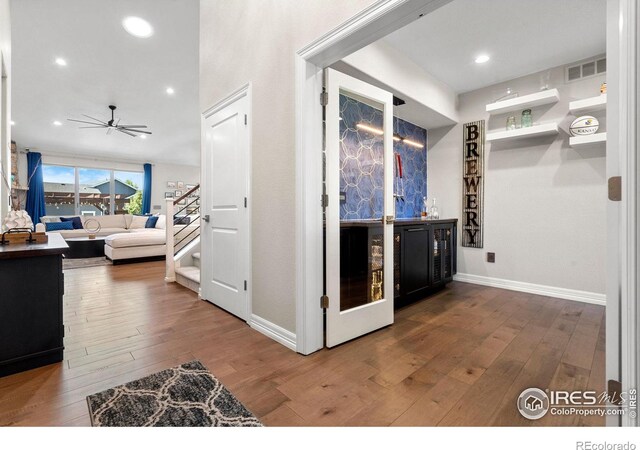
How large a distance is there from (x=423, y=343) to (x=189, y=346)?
1657mm

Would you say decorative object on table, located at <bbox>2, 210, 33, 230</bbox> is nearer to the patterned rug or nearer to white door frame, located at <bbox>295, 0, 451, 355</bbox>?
the patterned rug

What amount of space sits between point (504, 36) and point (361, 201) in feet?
7.32

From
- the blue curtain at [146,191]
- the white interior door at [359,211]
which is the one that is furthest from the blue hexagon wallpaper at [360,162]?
the blue curtain at [146,191]

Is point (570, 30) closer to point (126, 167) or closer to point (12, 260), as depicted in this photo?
point (12, 260)

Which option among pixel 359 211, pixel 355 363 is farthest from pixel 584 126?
pixel 355 363

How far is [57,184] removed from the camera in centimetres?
886

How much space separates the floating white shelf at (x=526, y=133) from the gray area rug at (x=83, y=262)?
21.9 feet

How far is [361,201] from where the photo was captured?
93.1 inches

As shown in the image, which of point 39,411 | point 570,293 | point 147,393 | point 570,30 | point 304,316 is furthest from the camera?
point 570,293

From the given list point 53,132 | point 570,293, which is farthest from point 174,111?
point 570,293

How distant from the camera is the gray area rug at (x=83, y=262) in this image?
16.6 ft

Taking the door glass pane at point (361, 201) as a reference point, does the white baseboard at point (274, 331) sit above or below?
below

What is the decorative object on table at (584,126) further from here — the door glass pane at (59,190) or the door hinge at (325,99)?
the door glass pane at (59,190)

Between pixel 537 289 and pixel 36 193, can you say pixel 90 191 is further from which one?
pixel 537 289
